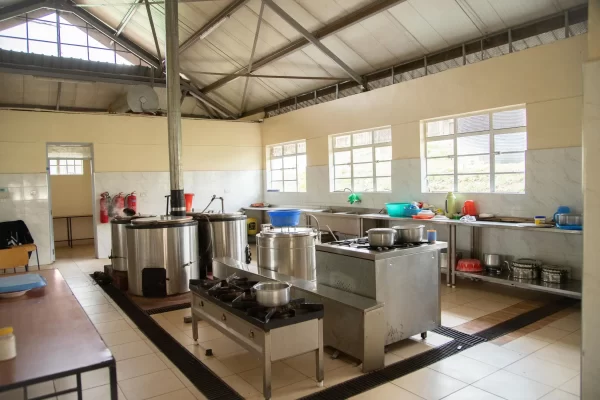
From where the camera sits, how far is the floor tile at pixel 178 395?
112 inches

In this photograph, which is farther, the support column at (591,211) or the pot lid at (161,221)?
the pot lid at (161,221)

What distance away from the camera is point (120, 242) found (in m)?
6.12

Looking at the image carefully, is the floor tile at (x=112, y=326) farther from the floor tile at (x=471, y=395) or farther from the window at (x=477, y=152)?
the window at (x=477, y=152)

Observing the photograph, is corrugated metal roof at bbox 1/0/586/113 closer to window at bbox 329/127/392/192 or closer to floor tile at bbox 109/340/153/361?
window at bbox 329/127/392/192

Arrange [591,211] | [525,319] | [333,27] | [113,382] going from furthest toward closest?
[333,27] < [525,319] < [591,211] < [113,382]

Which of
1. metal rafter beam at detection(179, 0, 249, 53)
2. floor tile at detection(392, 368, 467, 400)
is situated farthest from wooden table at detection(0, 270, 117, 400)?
metal rafter beam at detection(179, 0, 249, 53)

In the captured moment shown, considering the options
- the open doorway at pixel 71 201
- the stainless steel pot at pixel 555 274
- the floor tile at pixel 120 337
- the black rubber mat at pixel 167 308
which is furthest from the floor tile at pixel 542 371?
the open doorway at pixel 71 201

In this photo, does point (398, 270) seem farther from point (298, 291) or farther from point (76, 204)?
point (76, 204)

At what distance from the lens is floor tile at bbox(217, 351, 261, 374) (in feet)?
10.8

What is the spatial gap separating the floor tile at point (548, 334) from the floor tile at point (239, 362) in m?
2.51

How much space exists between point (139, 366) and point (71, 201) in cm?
809

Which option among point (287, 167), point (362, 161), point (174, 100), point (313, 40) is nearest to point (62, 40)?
point (174, 100)

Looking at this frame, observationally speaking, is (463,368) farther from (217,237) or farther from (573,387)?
(217,237)

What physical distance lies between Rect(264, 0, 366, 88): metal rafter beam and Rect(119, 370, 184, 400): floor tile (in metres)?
5.40
